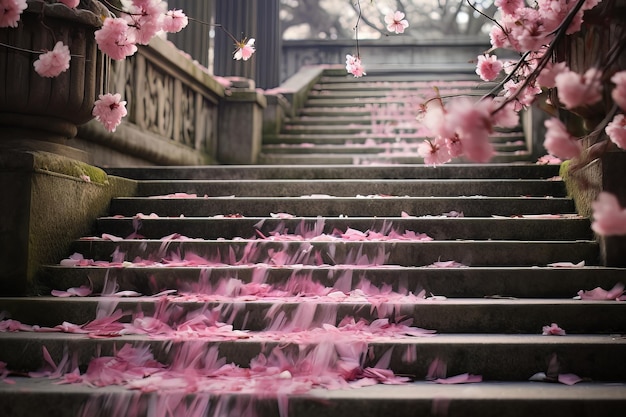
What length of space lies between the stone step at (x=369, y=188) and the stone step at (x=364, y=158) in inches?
112

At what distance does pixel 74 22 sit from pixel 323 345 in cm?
255

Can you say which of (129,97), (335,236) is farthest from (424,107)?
(129,97)

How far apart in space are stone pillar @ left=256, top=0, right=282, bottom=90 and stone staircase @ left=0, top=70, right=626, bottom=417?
9479mm

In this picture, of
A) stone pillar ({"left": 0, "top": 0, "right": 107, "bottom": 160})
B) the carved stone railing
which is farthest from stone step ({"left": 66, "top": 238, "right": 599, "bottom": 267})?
the carved stone railing

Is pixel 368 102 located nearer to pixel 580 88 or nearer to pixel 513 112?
pixel 513 112

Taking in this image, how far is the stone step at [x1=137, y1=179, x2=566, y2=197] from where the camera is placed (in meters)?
4.71

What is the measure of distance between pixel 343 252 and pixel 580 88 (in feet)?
7.69

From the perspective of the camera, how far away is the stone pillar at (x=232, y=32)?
10.5m

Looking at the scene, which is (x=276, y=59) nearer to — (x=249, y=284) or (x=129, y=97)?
(x=129, y=97)

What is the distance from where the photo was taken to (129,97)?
20.4 ft

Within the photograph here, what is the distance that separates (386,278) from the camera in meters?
3.51

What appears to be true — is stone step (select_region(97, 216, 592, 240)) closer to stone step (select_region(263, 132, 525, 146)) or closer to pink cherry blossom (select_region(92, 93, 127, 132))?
pink cherry blossom (select_region(92, 93, 127, 132))

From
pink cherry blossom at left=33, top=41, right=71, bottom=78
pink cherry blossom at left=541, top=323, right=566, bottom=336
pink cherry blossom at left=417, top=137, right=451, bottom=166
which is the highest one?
pink cherry blossom at left=33, top=41, right=71, bottom=78

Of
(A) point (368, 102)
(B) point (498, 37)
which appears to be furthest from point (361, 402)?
(A) point (368, 102)
